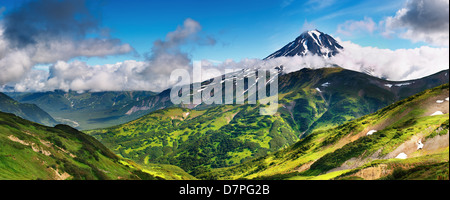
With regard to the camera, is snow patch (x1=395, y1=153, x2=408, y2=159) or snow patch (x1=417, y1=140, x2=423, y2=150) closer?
snow patch (x1=417, y1=140, x2=423, y2=150)

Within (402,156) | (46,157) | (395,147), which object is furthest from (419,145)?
(46,157)

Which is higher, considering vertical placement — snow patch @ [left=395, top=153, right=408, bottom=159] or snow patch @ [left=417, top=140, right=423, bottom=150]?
snow patch @ [left=417, top=140, right=423, bottom=150]

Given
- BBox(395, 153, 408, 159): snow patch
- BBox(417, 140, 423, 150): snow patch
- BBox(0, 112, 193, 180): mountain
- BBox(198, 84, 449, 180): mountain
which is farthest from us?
BBox(0, 112, 193, 180): mountain

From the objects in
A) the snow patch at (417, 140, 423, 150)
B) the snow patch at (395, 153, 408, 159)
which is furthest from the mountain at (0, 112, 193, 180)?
the snow patch at (417, 140, 423, 150)

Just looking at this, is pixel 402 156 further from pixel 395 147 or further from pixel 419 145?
pixel 419 145

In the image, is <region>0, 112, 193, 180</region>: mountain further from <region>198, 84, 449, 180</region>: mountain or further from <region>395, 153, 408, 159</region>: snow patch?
<region>395, 153, 408, 159</region>: snow patch

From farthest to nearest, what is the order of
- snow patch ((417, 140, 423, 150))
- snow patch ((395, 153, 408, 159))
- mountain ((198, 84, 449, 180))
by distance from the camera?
snow patch ((395, 153, 408, 159)) < snow patch ((417, 140, 423, 150)) < mountain ((198, 84, 449, 180))

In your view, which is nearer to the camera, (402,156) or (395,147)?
(402,156)

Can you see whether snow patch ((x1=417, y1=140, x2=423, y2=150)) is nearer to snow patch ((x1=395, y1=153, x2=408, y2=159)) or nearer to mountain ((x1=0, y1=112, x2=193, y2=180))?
snow patch ((x1=395, y1=153, x2=408, y2=159))

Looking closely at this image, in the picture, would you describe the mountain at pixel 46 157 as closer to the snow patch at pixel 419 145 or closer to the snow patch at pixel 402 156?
the snow patch at pixel 402 156

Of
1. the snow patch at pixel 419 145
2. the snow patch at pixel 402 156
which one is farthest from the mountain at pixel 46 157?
the snow patch at pixel 419 145

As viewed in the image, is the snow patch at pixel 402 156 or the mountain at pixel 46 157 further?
the mountain at pixel 46 157
